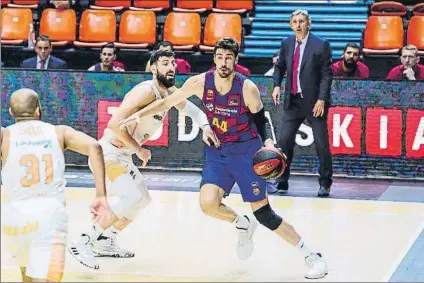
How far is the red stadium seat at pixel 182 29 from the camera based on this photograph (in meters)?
14.9

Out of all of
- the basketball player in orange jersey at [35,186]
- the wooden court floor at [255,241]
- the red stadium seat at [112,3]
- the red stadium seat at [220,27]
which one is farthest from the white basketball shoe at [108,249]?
the red stadium seat at [112,3]

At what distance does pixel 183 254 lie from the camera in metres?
7.75

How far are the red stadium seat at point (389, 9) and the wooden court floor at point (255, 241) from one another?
521 centimetres

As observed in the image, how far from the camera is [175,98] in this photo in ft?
24.0

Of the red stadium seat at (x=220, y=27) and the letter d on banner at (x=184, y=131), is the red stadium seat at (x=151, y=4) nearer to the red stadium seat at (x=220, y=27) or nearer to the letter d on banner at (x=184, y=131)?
the red stadium seat at (x=220, y=27)

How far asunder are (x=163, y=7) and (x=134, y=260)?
881 centimetres

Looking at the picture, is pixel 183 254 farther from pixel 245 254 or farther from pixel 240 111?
pixel 240 111

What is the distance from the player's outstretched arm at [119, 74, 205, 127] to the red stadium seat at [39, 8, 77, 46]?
8145mm

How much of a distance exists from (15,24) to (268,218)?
31.2 ft

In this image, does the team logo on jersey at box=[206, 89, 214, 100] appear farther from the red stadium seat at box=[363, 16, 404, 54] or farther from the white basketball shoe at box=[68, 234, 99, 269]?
the red stadium seat at box=[363, 16, 404, 54]

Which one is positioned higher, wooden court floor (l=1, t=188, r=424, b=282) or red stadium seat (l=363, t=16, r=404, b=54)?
red stadium seat (l=363, t=16, r=404, b=54)

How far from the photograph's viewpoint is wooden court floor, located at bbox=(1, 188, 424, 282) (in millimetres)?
7062

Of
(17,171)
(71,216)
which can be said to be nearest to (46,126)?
(17,171)

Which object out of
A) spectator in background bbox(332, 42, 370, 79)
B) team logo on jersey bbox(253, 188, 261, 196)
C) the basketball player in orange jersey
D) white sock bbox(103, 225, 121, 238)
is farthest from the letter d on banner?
the basketball player in orange jersey
